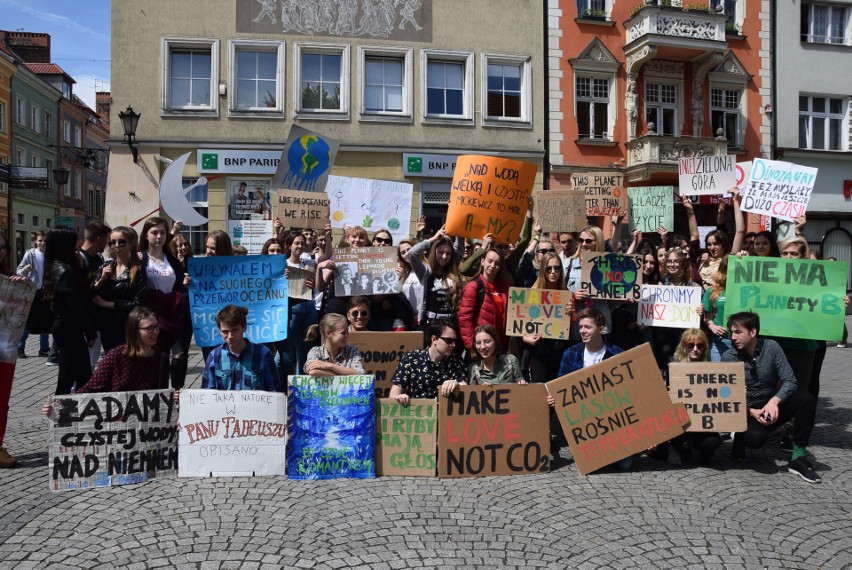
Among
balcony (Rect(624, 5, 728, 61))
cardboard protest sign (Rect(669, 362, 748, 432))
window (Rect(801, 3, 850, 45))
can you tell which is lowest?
cardboard protest sign (Rect(669, 362, 748, 432))

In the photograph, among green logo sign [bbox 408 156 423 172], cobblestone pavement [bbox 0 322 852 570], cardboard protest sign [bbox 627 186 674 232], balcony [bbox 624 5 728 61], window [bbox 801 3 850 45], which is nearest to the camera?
cobblestone pavement [bbox 0 322 852 570]

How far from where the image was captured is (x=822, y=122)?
73.7 ft

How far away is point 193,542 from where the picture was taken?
13.4 ft

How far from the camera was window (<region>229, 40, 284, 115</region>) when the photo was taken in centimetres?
1817

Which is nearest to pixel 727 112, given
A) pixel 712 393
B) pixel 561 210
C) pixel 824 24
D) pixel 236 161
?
pixel 824 24

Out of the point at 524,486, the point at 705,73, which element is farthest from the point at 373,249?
the point at 705,73

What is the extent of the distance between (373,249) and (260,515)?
10.7ft

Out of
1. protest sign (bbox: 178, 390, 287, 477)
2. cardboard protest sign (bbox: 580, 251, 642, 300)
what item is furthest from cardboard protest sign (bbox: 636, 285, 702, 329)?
protest sign (bbox: 178, 390, 287, 477)

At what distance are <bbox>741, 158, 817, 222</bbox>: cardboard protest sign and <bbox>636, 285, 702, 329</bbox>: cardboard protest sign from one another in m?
2.69

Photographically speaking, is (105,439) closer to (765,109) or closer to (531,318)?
(531,318)

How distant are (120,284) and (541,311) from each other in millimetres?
3775

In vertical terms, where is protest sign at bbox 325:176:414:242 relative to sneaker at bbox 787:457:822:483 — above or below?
above

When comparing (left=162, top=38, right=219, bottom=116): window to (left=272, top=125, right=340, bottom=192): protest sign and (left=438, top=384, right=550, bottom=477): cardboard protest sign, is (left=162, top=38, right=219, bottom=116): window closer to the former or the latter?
(left=272, top=125, right=340, bottom=192): protest sign

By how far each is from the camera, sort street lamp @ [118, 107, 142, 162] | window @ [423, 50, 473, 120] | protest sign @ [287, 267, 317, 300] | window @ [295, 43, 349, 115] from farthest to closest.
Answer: window @ [423, 50, 473, 120] < window @ [295, 43, 349, 115] < street lamp @ [118, 107, 142, 162] < protest sign @ [287, 267, 317, 300]
